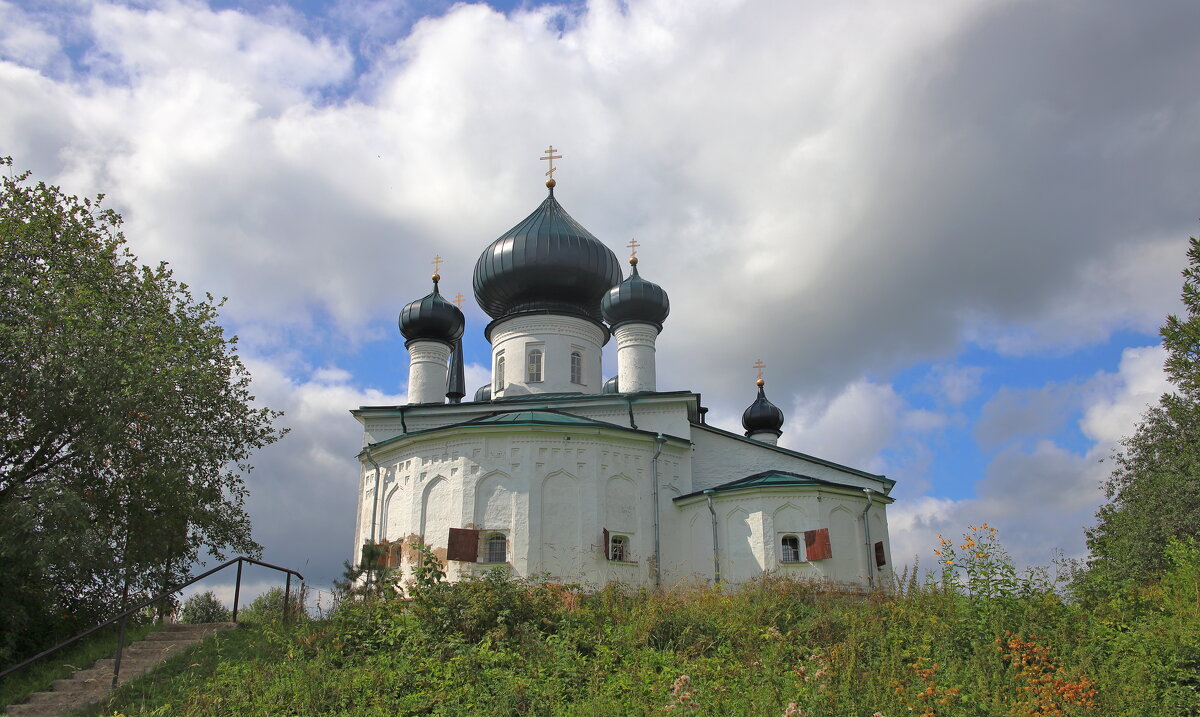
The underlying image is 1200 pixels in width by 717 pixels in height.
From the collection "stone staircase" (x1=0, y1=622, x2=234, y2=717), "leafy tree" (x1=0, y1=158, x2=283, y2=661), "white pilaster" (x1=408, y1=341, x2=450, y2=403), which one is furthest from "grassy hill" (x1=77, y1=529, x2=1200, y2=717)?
"white pilaster" (x1=408, y1=341, x2=450, y2=403)

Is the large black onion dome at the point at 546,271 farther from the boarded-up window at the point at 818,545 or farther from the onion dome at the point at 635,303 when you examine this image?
the boarded-up window at the point at 818,545

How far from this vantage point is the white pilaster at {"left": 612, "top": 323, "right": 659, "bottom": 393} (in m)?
22.0

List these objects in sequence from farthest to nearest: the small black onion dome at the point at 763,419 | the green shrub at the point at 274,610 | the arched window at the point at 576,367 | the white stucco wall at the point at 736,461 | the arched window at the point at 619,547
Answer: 1. the small black onion dome at the point at 763,419
2. the arched window at the point at 576,367
3. the white stucco wall at the point at 736,461
4. the arched window at the point at 619,547
5. the green shrub at the point at 274,610

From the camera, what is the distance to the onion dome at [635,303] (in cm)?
2236

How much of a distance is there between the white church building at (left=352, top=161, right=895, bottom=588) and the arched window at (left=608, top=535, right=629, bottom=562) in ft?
0.17

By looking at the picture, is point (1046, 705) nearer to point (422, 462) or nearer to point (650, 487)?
point (650, 487)

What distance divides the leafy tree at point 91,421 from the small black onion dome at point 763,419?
20.0 meters

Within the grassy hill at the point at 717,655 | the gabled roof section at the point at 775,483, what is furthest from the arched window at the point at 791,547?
the grassy hill at the point at 717,655

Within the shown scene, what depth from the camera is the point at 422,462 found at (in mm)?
18094

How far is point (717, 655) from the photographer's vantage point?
31.3ft

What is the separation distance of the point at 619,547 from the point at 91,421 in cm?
993

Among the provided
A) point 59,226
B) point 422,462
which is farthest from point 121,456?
point 422,462

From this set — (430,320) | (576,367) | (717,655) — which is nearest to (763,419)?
(576,367)

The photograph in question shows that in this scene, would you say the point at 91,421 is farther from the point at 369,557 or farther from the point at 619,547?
the point at 619,547
